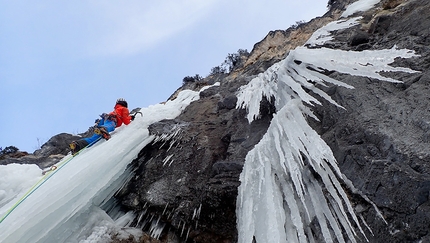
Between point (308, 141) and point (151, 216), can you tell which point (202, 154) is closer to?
point (151, 216)

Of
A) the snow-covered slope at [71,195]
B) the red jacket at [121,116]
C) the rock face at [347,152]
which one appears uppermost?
the red jacket at [121,116]

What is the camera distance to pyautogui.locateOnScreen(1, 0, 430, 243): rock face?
2516 millimetres

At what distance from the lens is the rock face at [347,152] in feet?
8.25

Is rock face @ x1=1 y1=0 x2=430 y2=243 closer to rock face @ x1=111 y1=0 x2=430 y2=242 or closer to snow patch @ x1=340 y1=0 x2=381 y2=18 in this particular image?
rock face @ x1=111 y1=0 x2=430 y2=242

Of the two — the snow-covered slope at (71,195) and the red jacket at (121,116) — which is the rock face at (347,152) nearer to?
the snow-covered slope at (71,195)

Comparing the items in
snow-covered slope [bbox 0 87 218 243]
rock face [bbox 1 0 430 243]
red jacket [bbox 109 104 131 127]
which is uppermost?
red jacket [bbox 109 104 131 127]

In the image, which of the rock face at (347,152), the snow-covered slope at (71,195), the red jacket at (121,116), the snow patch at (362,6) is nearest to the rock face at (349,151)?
the rock face at (347,152)

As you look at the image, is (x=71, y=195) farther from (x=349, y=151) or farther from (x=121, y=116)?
(x=349, y=151)

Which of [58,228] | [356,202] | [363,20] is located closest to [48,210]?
[58,228]

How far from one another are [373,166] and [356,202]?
333 millimetres

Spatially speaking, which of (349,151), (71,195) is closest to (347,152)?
(349,151)

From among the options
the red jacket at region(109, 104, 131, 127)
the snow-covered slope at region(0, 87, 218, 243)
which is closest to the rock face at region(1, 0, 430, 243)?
the snow-covered slope at region(0, 87, 218, 243)

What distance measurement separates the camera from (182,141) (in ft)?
18.0

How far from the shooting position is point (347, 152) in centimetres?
311
